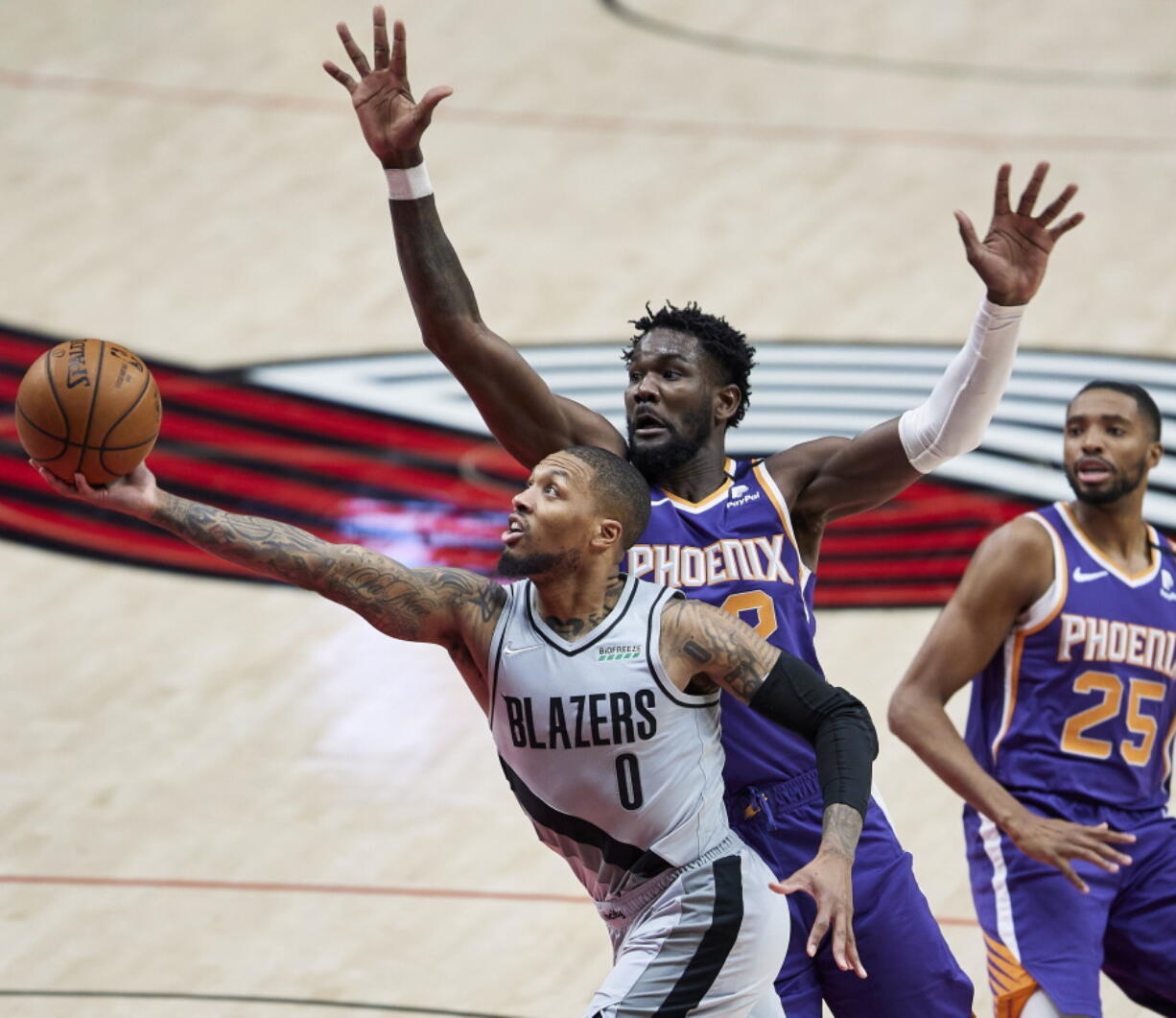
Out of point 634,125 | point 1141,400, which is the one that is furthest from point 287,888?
point 634,125

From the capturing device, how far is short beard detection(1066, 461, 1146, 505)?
5355 millimetres

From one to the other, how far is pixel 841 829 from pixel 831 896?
181mm

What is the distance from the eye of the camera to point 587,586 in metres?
4.21

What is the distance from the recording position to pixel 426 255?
182 inches

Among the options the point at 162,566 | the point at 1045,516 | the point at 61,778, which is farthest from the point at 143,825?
the point at 1045,516

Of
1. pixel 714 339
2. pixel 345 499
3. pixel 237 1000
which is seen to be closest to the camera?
pixel 714 339

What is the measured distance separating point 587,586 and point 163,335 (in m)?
7.11

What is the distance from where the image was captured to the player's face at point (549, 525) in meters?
4.12

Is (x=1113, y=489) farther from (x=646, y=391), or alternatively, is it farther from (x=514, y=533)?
(x=514, y=533)

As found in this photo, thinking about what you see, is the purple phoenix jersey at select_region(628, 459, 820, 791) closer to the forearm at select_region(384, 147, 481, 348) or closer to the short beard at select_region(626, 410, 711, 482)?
the short beard at select_region(626, 410, 711, 482)

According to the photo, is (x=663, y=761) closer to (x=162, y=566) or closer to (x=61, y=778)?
(x=61, y=778)

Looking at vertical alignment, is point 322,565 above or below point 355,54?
below

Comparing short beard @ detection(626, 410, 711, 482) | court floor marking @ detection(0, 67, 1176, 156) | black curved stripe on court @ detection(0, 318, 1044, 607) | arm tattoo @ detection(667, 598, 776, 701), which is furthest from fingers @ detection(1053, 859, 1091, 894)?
court floor marking @ detection(0, 67, 1176, 156)

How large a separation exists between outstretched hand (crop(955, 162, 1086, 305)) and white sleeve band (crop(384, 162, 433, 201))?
1.42 meters
